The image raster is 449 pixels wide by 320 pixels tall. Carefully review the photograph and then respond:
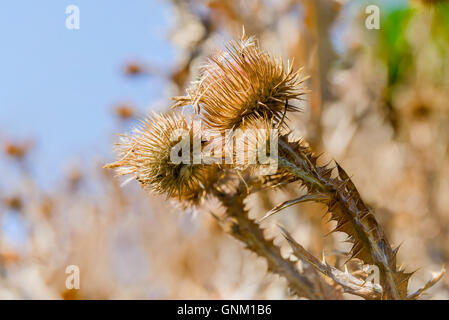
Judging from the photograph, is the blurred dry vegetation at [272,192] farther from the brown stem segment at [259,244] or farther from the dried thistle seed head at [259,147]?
the dried thistle seed head at [259,147]

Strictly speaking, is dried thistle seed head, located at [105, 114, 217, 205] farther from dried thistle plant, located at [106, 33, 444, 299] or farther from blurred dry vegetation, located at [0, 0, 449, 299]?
blurred dry vegetation, located at [0, 0, 449, 299]

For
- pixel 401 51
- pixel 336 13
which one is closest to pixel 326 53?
pixel 336 13

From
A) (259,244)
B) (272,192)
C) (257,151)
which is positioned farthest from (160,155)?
(272,192)

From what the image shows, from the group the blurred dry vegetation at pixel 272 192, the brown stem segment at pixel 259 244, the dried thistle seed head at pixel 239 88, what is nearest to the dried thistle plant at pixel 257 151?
the dried thistle seed head at pixel 239 88

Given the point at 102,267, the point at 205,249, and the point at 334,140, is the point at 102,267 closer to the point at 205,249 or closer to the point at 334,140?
the point at 205,249

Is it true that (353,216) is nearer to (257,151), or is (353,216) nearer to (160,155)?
(257,151)

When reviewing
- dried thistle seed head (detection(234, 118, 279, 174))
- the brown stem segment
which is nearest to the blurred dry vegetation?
the brown stem segment
